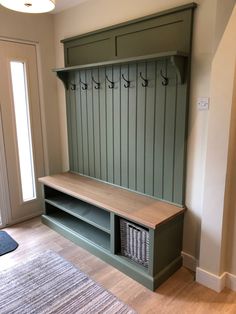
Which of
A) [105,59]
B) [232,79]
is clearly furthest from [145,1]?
[232,79]

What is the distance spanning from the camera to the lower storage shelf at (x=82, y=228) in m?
2.55

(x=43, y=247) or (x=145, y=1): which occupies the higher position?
(x=145, y=1)

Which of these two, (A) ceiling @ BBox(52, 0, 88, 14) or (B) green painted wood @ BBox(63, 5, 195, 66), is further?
(A) ceiling @ BBox(52, 0, 88, 14)

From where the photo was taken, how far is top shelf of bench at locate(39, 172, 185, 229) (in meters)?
2.06

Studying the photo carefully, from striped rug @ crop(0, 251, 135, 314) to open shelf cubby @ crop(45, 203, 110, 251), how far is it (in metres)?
0.34

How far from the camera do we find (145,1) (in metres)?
2.22

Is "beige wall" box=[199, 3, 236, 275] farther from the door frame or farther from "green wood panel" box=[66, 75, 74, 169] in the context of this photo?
the door frame

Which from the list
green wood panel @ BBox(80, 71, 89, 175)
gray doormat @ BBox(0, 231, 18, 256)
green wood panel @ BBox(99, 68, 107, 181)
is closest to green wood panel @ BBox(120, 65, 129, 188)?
green wood panel @ BBox(99, 68, 107, 181)

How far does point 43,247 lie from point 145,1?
252 centimetres

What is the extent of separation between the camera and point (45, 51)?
3113 millimetres

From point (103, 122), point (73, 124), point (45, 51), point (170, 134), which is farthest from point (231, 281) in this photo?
point (45, 51)

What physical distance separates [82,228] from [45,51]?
83.7 inches

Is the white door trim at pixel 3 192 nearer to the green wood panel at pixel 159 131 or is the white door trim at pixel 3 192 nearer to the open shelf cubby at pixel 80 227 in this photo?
the open shelf cubby at pixel 80 227

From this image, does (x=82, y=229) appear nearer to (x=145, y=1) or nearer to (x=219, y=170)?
(x=219, y=170)
